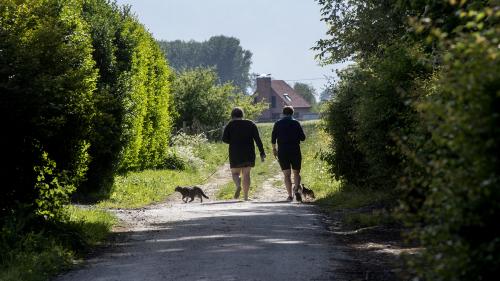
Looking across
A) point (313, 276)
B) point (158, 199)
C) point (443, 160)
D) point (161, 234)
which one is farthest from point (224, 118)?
point (443, 160)

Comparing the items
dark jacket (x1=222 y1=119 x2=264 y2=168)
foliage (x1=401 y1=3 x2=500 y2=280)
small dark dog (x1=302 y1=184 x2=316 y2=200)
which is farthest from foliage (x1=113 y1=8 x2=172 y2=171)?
foliage (x1=401 y1=3 x2=500 y2=280)

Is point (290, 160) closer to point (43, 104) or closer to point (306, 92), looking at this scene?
point (43, 104)

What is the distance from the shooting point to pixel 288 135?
62.5ft

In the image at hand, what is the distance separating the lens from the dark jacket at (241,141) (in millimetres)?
19828

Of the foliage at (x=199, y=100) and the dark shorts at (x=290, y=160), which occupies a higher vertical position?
the foliage at (x=199, y=100)

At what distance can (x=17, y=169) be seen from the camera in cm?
1088

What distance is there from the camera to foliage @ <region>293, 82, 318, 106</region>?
502 feet

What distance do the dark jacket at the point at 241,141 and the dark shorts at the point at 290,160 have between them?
2.82 feet

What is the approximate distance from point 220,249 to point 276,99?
395 feet

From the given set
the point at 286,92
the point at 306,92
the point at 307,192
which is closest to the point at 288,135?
the point at 307,192

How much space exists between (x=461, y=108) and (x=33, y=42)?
771cm

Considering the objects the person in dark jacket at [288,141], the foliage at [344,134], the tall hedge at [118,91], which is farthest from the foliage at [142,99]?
the foliage at [344,134]

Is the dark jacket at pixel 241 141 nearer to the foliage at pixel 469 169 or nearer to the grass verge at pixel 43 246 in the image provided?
the grass verge at pixel 43 246

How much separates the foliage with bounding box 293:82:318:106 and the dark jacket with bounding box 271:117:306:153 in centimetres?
13327
